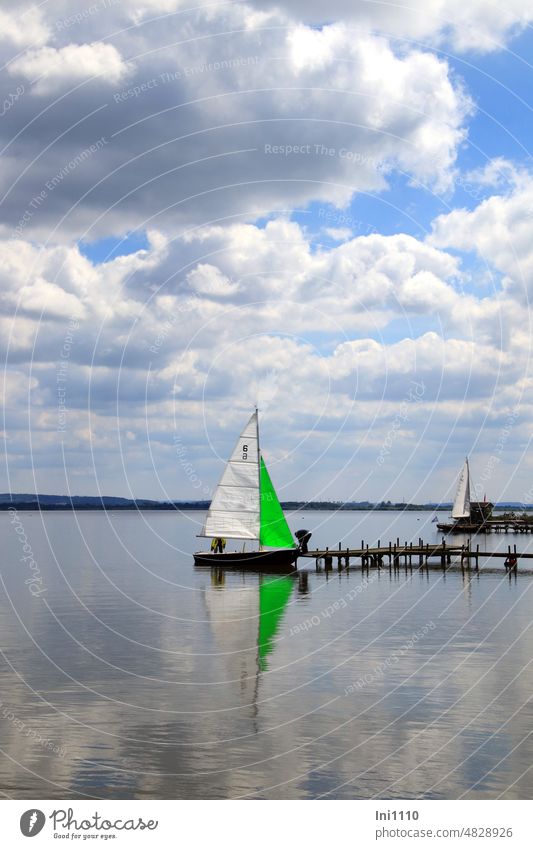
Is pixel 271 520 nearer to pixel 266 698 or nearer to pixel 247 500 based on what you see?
pixel 247 500

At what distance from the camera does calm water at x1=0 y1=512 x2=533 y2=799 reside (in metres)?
27.2

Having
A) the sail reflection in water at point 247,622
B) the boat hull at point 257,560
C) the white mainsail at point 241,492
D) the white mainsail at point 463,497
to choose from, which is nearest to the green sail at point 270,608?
the sail reflection in water at point 247,622

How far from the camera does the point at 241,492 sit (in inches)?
3718

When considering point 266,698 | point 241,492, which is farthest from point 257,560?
point 266,698

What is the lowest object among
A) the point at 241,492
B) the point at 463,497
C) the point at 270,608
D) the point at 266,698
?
the point at 266,698

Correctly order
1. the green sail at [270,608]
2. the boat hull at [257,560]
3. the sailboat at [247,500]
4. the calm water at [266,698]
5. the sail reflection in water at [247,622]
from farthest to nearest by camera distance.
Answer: the boat hull at [257,560], the sailboat at [247,500], the green sail at [270,608], the sail reflection in water at [247,622], the calm water at [266,698]

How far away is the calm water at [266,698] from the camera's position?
27156 mm

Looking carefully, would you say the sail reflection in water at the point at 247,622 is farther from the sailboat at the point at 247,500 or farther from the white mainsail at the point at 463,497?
the white mainsail at the point at 463,497

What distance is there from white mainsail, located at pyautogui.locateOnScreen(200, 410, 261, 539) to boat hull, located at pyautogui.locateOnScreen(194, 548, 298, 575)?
9.61 feet

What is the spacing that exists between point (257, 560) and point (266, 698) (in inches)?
2378

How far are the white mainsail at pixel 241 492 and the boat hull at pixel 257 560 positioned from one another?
2928 millimetres
